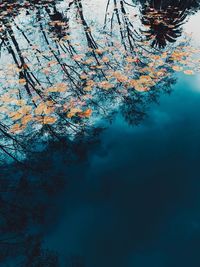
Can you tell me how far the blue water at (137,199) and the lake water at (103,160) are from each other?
0.01 meters

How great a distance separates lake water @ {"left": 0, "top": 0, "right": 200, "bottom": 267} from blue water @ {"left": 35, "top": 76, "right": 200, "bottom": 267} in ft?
0.03

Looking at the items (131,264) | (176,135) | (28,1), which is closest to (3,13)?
(28,1)

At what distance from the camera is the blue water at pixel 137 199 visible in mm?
2422

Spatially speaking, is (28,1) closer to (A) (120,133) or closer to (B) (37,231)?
(A) (120,133)

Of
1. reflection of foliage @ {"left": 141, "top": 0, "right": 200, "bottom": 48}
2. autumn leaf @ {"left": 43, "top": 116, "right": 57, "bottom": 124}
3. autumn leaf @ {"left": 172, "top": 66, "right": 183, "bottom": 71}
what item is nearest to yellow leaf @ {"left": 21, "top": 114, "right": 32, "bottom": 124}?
autumn leaf @ {"left": 43, "top": 116, "right": 57, "bottom": 124}

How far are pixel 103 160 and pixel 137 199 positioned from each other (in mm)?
711

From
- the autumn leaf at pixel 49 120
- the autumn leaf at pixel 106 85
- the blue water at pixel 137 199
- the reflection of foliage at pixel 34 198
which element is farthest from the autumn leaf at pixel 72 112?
the autumn leaf at pixel 106 85

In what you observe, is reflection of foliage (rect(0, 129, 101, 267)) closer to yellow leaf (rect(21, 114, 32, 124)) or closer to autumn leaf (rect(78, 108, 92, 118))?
autumn leaf (rect(78, 108, 92, 118))

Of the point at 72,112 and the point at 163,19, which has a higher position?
the point at 163,19

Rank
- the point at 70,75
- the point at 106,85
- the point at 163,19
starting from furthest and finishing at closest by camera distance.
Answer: the point at 163,19
the point at 70,75
the point at 106,85

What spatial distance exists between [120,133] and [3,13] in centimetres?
595

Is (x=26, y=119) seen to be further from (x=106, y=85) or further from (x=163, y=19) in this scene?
(x=163, y=19)

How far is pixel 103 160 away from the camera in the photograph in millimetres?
3350

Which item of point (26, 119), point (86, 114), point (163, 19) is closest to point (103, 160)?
point (86, 114)
